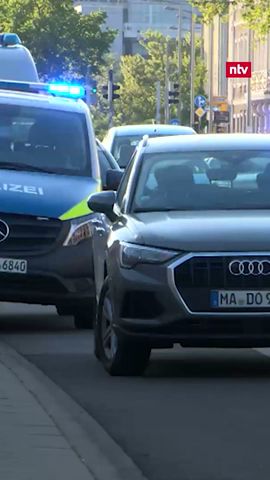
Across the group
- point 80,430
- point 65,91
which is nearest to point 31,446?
point 80,430

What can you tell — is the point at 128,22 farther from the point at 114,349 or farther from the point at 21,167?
the point at 114,349

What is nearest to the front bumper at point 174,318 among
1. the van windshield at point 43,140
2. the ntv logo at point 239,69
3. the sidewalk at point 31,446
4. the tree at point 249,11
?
the sidewalk at point 31,446

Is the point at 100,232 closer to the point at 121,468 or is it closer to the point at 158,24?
the point at 121,468

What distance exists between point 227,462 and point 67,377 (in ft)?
12.0

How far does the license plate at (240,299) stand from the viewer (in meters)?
11.2

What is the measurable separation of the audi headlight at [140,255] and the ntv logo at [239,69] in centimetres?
6398

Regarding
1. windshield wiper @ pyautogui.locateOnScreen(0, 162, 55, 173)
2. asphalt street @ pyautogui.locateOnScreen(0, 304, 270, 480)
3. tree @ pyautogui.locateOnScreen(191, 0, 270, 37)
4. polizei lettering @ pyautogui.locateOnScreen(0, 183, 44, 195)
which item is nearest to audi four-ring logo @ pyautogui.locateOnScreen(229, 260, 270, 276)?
asphalt street @ pyautogui.locateOnScreen(0, 304, 270, 480)

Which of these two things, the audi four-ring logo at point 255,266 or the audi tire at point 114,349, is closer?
the audi four-ring logo at point 255,266

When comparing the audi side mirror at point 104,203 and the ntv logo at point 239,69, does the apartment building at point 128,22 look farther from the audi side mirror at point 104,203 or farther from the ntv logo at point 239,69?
the audi side mirror at point 104,203

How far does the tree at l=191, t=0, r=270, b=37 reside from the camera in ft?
190

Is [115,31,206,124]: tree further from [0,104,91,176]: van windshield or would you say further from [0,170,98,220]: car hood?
[0,170,98,220]: car hood

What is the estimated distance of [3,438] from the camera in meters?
8.72

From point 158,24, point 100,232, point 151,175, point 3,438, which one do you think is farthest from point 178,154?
point 158,24

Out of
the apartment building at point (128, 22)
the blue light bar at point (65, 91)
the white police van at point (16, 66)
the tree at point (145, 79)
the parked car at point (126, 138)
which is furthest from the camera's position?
the apartment building at point (128, 22)
